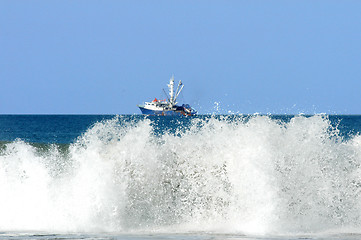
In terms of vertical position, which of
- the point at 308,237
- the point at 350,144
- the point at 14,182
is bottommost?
the point at 308,237

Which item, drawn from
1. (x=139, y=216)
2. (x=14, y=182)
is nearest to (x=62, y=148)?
(x=14, y=182)

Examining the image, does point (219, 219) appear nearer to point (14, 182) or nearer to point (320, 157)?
point (320, 157)

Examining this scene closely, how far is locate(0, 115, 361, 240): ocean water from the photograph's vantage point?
33.4ft

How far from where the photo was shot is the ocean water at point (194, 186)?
10.2 meters

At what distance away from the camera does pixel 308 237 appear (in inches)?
364

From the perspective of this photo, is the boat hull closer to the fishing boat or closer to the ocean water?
the fishing boat

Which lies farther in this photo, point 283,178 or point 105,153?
point 105,153

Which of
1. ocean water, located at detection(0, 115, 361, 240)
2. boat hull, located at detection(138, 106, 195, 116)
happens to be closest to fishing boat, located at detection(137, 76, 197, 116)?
boat hull, located at detection(138, 106, 195, 116)

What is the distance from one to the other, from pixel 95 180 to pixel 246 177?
3205 millimetres

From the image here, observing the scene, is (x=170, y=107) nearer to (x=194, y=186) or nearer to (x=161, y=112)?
(x=161, y=112)

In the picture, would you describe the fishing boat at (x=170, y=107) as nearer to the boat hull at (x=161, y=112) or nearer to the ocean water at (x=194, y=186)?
the boat hull at (x=161, y=112)

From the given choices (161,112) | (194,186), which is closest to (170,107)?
(161,112)

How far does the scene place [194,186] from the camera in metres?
11.4

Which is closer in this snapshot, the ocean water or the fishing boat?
the ocean water
